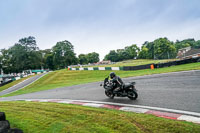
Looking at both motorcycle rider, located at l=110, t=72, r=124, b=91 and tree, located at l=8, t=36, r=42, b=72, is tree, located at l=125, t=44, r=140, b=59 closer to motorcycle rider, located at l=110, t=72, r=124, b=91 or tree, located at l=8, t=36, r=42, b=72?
tree, located at l=8, t=36, r=42, b=72

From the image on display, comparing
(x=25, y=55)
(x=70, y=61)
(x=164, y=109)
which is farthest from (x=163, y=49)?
(x=164, y=109)

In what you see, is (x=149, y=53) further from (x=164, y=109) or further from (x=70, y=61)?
(x=164, y=109)

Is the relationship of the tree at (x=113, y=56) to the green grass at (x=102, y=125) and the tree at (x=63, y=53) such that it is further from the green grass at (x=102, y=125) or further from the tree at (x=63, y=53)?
the green grass at (x=102, y=125)

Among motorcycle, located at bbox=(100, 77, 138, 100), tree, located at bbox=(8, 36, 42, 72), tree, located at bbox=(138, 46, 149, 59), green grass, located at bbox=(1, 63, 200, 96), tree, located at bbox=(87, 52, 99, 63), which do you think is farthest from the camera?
tree, located at bbox=(87, 52, 99, 63)

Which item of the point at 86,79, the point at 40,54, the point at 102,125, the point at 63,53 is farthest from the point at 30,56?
the point at 102,125

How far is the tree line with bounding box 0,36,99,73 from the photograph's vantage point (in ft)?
210

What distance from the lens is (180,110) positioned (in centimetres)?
491

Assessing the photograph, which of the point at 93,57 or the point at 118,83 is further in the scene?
the point at 93,57

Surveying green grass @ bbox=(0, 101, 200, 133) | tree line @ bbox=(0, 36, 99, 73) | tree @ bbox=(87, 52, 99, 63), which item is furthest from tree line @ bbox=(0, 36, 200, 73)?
green grass @ bbox=(0, 101, 200, 133)

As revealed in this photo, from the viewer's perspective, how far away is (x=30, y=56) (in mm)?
65312

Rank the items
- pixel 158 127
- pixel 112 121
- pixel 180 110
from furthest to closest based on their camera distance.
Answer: pixel 180 110, pixel 112 121, pixel 158 127

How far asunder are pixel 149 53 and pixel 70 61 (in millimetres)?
56615

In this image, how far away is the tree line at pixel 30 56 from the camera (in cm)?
6412

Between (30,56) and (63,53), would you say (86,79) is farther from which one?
(63,53)
